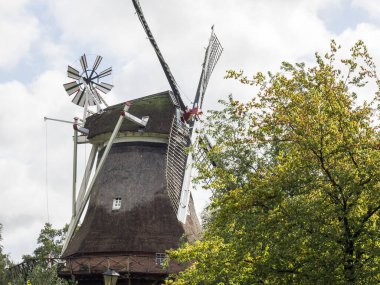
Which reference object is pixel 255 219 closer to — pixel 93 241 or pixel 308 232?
pixel 308 232

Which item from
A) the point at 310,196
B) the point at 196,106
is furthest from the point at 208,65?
the point at 310,196

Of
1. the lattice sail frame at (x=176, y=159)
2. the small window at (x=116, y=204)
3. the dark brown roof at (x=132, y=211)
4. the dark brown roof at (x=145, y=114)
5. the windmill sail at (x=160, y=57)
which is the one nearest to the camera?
the dark brown roof at (x=132, y=211)

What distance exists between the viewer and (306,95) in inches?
484

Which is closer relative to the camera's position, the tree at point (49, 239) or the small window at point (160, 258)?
the small window at point (160, 258)

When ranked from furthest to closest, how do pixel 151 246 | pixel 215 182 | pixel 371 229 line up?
pixel 151 246
pixel 215 182
pixel 371 229

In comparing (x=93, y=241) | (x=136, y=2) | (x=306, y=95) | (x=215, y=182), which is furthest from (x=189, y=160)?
(x=306, y=95)

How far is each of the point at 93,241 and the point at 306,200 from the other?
612 inches

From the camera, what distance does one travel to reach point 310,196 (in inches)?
463

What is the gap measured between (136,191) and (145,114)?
4022 millimetres

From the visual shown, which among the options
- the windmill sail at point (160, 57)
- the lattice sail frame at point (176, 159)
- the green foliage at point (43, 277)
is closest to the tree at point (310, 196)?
the green foliage at point (43, 277)

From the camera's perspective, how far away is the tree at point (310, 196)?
10.8 m

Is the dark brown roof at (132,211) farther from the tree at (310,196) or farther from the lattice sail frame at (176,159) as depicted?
the tree at (310,196)

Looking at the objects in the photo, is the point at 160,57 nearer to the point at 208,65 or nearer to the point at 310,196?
the point at 208,65

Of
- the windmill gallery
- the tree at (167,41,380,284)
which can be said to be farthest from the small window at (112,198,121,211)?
the tree at (167,41,380,284)
